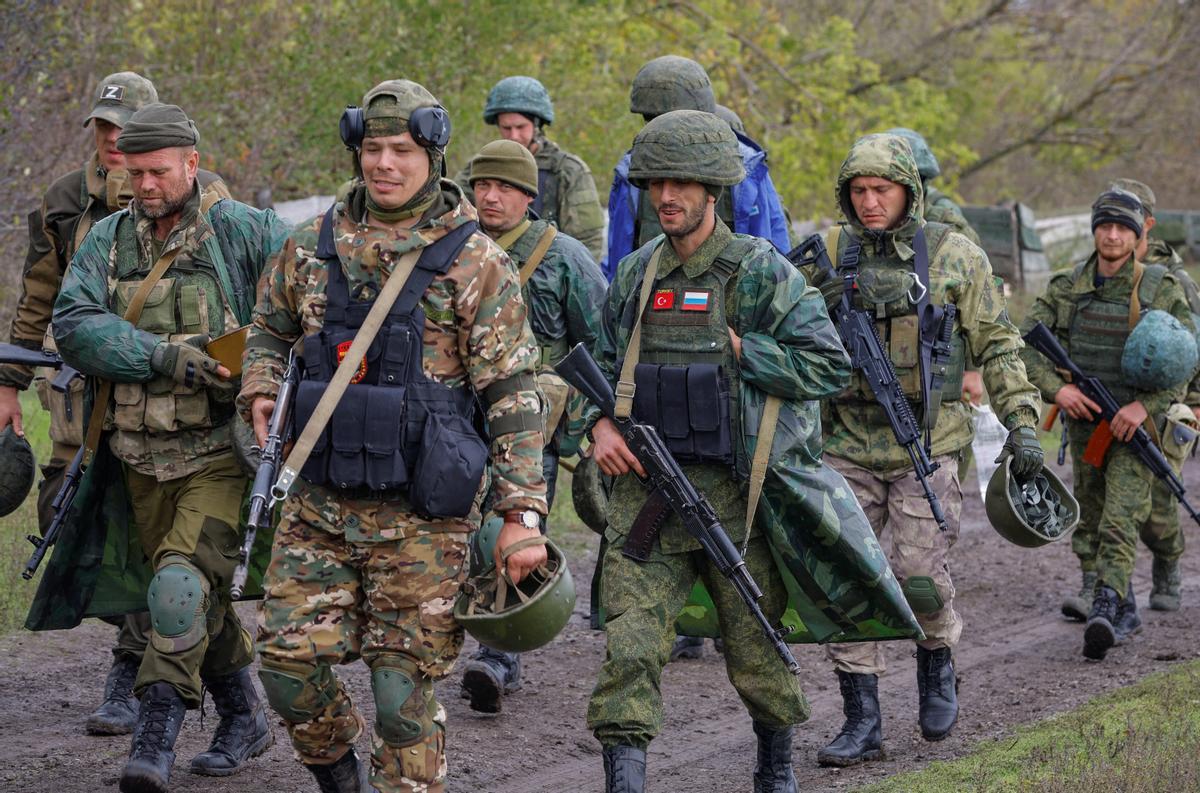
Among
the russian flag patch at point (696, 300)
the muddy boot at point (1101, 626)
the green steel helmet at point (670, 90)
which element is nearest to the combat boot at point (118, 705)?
the russian flag patch at point (696, 300)

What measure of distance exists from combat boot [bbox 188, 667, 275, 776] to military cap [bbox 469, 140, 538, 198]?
7.46 feet

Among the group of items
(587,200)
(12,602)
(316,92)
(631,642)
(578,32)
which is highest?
(578,32)

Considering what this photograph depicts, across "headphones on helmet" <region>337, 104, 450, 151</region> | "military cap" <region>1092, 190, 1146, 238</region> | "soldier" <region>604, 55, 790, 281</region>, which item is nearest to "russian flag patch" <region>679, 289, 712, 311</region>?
"headphones on helmet" <region>337, 104, 450, 151</region>

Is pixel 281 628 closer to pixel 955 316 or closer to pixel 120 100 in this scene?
pixel 120 100

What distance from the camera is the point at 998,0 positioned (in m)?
24.2

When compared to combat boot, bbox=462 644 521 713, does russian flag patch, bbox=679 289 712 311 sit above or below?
above

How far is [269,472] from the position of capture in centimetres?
447

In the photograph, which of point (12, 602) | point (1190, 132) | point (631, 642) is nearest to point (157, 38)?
point (12, 602)

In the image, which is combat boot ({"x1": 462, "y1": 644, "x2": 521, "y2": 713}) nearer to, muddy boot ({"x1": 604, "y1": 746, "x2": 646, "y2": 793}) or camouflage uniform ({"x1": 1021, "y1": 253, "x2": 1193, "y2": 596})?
muddy boot ({"x1": 604, "y1": 746, "x2": 646, "y2": 793})

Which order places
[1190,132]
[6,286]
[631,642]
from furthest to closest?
1. [1190,132]
2. [6,286]
3. [631,642]

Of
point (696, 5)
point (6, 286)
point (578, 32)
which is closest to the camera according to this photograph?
point (6, 286)

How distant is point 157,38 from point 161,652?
10.5 meters

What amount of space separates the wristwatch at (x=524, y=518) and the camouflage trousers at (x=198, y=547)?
1474 mm

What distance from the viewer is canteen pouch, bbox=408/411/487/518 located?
4.53m
